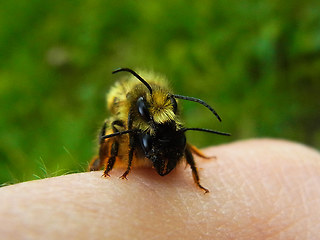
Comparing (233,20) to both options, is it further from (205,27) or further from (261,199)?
(261,199)

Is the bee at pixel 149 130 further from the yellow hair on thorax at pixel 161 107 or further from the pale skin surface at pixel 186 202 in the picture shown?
the pale skin surface at pixel 186 202

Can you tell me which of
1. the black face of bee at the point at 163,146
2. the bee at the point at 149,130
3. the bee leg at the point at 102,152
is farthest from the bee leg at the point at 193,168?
the bee leg at the point at 102,152

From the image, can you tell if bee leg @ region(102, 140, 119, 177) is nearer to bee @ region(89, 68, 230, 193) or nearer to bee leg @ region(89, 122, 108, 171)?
bee @ region(89, 68, 230, 193)

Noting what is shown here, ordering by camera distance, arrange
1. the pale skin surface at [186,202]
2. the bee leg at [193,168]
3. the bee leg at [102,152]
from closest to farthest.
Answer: the pale skin surface at [186,202] < the bee leg at [193,168] < the bee leg at [102,152]

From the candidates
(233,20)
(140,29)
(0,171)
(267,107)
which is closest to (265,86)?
(267,107)

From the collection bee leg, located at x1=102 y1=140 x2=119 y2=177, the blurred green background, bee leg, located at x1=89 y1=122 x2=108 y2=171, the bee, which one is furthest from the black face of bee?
the blurred green background

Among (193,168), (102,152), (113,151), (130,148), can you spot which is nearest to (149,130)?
(130,148)

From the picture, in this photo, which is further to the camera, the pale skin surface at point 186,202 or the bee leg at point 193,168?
the bee leg at point 193,168
